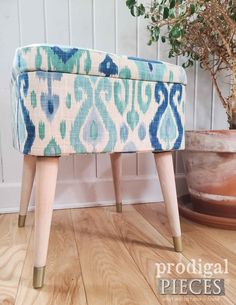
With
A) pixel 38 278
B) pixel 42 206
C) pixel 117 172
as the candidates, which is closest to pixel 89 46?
pixel 117 172

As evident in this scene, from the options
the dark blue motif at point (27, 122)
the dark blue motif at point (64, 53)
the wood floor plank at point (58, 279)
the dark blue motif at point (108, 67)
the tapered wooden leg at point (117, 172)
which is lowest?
the wood floor plank at point (58, 279)

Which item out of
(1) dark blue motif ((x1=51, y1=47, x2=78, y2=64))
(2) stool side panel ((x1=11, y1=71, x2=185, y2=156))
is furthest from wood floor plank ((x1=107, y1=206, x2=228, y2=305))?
(1) dark blue motif ((x1=51, y1=47, x2=78, y2=64))

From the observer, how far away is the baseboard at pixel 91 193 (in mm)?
1033

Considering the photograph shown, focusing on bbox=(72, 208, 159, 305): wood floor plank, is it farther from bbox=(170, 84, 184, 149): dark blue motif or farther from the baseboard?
bbox=(170, 84, 184, 149): dark blue motif

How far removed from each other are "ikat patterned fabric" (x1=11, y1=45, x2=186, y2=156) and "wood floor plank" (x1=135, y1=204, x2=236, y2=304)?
10.7 inches

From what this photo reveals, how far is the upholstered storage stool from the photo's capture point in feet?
1.70

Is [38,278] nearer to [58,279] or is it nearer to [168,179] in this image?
[58,279]

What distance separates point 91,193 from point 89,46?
576 millimetres

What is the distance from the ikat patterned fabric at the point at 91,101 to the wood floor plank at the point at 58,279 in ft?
0.86

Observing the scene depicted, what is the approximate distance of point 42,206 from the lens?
0.54 m

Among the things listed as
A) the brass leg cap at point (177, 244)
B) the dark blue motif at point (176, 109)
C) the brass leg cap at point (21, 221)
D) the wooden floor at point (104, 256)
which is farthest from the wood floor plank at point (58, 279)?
the dark blue motif at point (176, 109)

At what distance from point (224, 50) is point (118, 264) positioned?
777 millimetres

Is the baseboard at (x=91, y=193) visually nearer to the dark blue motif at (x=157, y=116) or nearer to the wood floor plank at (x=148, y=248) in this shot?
the wood floor plank at (x=148, y=248)

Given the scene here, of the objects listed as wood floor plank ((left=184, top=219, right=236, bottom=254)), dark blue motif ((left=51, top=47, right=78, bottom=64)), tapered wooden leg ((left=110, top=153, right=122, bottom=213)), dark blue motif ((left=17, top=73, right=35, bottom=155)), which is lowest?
wood floor plank ((left=184, top=219, right=236, bottom=254))
